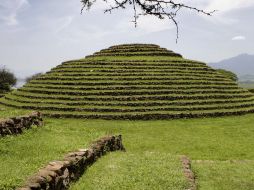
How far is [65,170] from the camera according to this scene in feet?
31.6

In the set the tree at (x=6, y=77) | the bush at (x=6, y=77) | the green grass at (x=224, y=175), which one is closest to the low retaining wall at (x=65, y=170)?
the green grass at (x=224, y=175)

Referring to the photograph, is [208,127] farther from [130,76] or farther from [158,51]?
[158,51]

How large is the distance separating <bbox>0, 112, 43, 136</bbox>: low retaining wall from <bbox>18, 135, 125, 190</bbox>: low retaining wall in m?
2.85

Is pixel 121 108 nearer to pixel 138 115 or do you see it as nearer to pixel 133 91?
pixel 138 115

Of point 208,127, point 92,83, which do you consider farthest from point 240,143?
point 92,83

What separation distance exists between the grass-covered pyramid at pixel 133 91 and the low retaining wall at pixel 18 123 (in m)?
15.7

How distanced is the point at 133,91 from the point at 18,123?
2214 centimetres

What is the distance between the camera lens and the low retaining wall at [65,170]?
323 inches

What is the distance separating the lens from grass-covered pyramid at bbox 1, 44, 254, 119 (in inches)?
1345

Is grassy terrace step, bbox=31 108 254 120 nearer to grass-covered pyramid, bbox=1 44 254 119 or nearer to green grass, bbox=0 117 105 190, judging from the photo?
grass-covered pyramid, bbox=1 44 254 119

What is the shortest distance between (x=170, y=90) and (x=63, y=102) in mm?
9064

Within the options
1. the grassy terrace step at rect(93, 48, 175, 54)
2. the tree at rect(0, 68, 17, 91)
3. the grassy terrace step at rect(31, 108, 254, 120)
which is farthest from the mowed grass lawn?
the tree at rect(0, 68, 17, 91)

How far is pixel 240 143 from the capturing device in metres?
24.6

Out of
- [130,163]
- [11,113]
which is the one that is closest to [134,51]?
[11,113]
